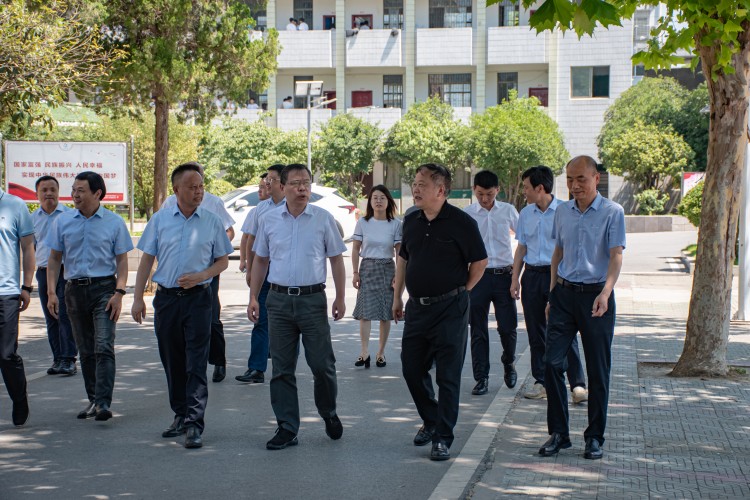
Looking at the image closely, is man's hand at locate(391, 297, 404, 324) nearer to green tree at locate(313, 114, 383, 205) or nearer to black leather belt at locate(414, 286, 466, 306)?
black leather belt at locate(414, 286, 466, 306)

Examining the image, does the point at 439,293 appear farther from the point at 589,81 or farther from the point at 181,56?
the point at 589,81

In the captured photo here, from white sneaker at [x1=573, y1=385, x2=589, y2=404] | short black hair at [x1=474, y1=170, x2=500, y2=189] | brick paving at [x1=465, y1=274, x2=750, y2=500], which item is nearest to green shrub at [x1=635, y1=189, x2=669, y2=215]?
brick paving at [x1=465, y1=274, x2=750, y2=500]

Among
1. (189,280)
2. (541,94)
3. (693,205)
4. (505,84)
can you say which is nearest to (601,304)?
(189,280)

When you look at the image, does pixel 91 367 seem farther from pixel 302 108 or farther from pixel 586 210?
pixel 302 108

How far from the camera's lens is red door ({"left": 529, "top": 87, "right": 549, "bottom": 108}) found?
2030 inches

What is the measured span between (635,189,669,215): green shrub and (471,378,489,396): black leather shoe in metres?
37.3

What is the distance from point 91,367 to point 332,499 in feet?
10.3

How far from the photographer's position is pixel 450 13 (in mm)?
52062

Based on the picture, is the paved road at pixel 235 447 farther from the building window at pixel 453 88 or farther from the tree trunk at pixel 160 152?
the building window at pixel 453 88

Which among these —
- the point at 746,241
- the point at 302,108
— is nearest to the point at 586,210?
the point at 746,241

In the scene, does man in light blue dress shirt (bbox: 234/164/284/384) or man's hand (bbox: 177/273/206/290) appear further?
man in light blue dress shirt (bbox: 234/164/284/384)

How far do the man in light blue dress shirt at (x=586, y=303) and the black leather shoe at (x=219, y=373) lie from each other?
392 cm

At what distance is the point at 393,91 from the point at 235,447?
46745 mm

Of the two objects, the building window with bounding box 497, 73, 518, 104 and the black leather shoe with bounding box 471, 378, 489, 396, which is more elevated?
the building window with bounding box 497, 73, 518, 104
